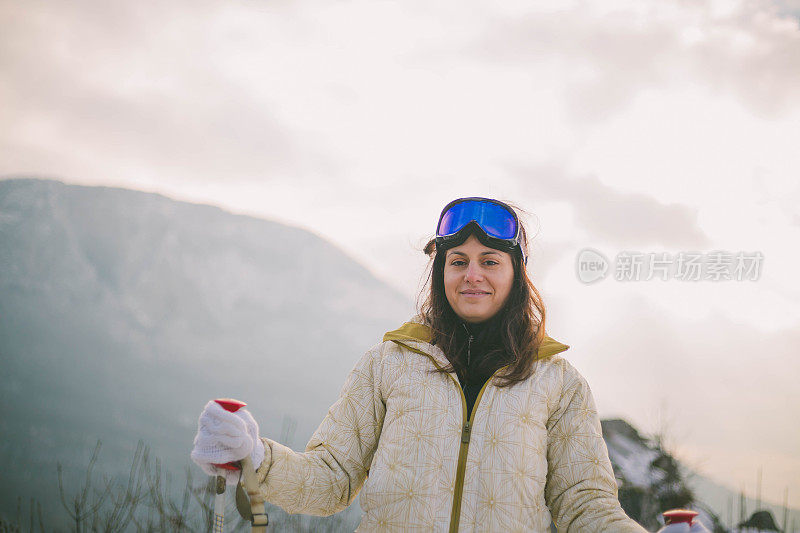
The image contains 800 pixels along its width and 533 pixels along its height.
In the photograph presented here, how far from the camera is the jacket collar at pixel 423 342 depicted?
8.32ft

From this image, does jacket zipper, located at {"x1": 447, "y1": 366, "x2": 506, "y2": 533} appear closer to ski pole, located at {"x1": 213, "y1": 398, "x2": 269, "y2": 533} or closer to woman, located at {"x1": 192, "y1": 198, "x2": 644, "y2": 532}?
woman, located at {"x1": 192, "y1": 198, "x2": 644, "y2": 532}

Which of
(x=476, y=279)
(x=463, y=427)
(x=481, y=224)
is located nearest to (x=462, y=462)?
(x=463, y=427)

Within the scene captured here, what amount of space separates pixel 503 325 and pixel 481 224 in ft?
1.68

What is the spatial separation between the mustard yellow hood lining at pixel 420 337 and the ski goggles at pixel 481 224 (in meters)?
0.45

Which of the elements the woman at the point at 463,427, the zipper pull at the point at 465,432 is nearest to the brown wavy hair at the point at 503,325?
the woman at the point at 463,427

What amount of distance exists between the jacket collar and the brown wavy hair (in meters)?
Result: 0.03

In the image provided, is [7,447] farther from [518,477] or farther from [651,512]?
[518,477]

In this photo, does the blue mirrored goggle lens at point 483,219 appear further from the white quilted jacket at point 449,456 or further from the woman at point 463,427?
the white quilted jacket at point 449,456

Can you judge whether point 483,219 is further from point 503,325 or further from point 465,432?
point 465,432

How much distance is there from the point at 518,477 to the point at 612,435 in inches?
243

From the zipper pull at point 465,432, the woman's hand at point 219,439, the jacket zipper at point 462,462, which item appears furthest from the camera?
the zipper pull at point 465,432

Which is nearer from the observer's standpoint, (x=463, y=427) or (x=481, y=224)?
(x=463, y=427)

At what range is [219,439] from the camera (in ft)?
6.50

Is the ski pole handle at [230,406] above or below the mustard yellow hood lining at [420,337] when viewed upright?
below
